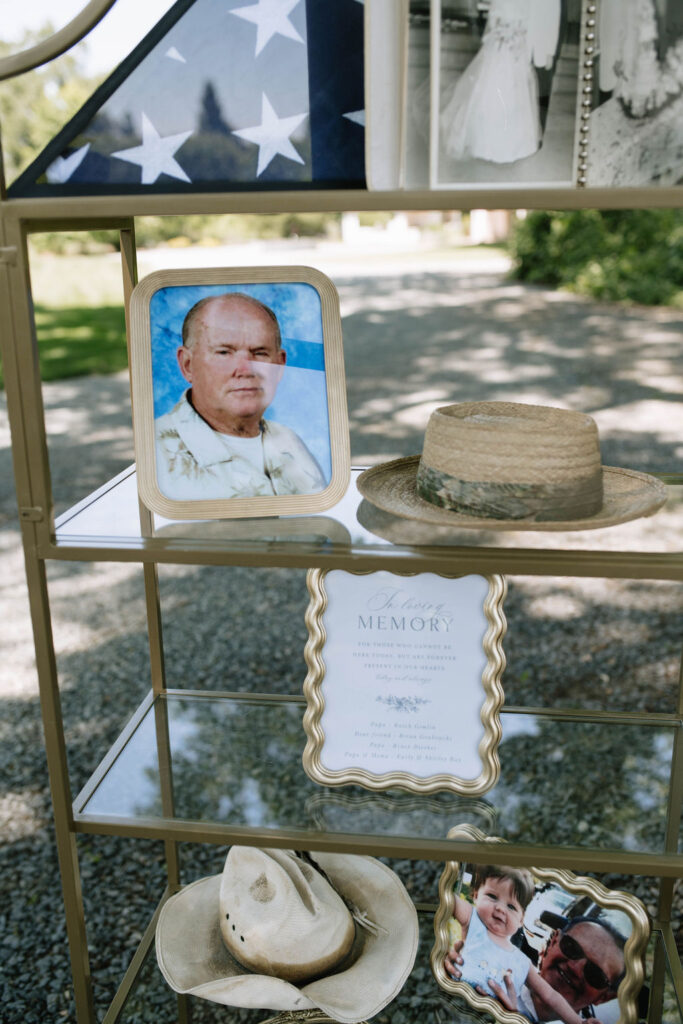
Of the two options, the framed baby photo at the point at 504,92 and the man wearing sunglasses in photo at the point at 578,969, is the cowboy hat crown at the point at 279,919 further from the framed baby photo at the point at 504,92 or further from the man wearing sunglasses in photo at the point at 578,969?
the framed baby photo at the point at 504,92

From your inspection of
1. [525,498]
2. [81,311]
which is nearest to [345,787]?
[525,498]

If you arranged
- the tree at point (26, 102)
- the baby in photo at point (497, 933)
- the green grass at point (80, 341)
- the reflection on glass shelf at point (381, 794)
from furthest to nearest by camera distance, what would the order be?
the tree at point (26, 102), the green grass at point (80, 341), the baby in photo at point (497, 933), the reflection on glass shelf at point (381, 794)

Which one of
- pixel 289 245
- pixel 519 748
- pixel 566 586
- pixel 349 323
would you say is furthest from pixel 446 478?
pixel 289 245

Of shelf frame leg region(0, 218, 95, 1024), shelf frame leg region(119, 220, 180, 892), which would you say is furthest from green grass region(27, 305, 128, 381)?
shelf frame leg region(0, 218, 95, 1024)

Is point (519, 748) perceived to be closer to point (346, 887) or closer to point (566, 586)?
point (346, 887)

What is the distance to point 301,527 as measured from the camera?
1328 millimetres

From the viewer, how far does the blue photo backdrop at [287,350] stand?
1302 mm

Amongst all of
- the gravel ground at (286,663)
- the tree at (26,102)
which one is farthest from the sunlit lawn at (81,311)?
the tree at (26,102)

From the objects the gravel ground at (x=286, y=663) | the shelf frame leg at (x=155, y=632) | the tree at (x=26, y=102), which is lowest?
the gravel ground at (x=286, y=663)

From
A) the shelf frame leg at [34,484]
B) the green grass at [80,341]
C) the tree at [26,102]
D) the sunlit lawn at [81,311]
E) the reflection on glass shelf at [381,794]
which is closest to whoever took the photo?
the shelf frame leg at [34,484]

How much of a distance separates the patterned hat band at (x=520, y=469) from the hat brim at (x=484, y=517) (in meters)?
0.01

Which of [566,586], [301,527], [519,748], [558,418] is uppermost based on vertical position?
[558,418]

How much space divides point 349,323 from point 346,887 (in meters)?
7.89

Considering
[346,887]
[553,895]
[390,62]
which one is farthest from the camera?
[346,887]
